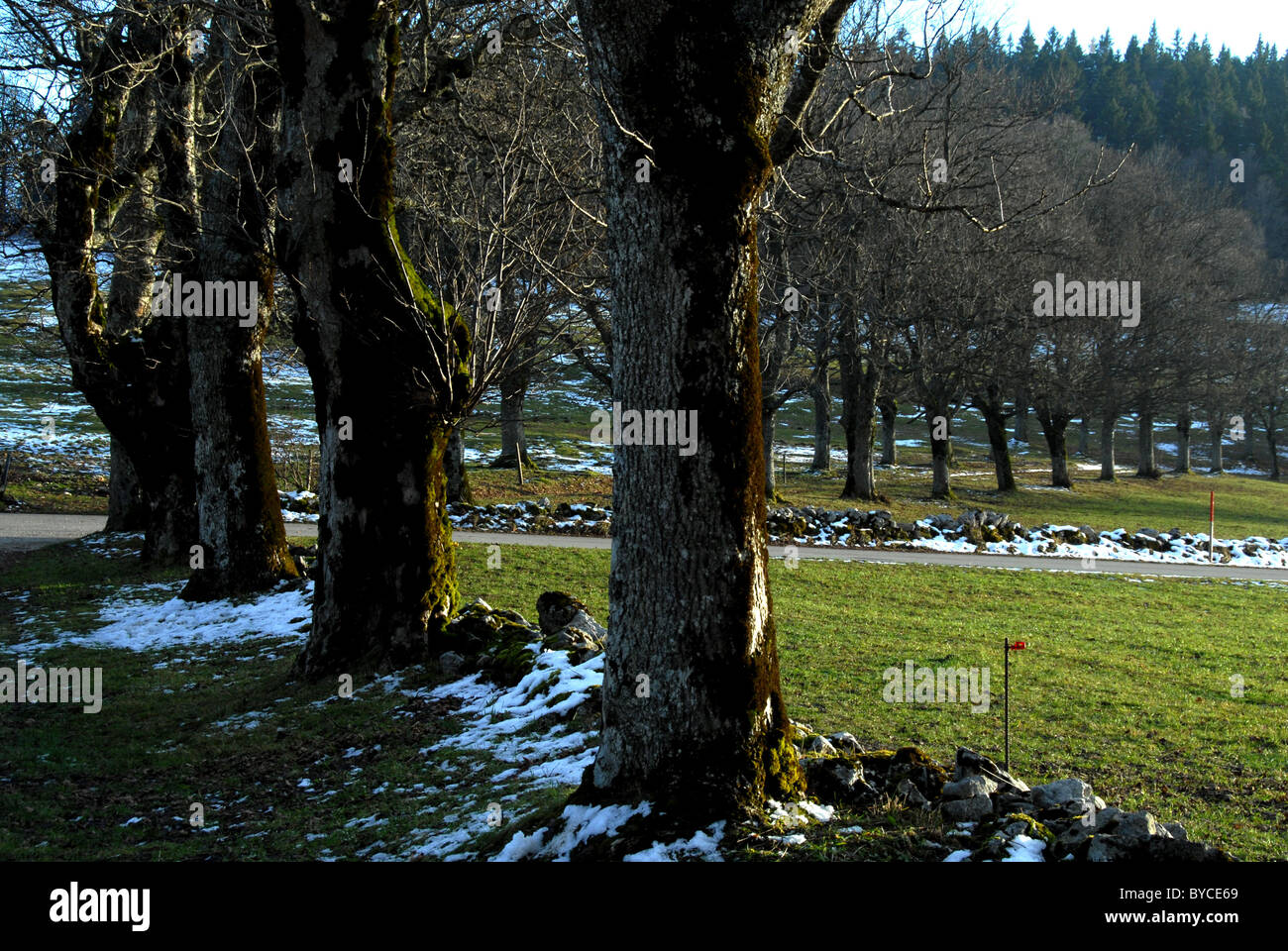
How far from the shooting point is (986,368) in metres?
31.0

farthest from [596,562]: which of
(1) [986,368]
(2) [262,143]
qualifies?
(1) [986,368]

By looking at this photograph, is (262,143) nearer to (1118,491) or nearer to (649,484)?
(649,484)

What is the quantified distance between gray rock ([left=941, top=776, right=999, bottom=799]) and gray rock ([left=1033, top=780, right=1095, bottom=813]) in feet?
0.83

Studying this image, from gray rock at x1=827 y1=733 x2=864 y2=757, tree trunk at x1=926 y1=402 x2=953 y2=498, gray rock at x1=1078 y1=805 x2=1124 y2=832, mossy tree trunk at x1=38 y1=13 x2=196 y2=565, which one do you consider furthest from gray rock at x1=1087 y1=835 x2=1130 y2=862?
tree trunk at x1=926 y1=402 x2=953 y2=498

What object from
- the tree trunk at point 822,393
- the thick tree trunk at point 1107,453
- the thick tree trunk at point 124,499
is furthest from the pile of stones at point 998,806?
the thick tree trunk at point 1107,453

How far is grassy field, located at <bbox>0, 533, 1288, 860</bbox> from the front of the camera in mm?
6008

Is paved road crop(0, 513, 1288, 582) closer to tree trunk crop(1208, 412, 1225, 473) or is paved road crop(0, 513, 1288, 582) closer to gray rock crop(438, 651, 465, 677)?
gray rock crop(438, 651, 465, 677)

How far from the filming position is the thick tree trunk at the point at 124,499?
1923cm

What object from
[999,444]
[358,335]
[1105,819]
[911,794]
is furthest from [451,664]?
[999,444]

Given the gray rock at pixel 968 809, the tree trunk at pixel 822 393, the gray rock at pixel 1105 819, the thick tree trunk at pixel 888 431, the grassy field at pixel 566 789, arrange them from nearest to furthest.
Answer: the gray rock at pixel 1105 819 → the gray rock at pixel 968 809 → the grassy field at pixel 566 789 → the tree trunk at pixel 822 393 → the thick tree trunk at pixel 888 431

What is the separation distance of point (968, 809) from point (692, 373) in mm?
2573

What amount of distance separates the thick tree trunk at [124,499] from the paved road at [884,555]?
3.01 feet

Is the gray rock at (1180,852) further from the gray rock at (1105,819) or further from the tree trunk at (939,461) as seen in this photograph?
the tree trunk at (939,461)

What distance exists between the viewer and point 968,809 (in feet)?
15.4
